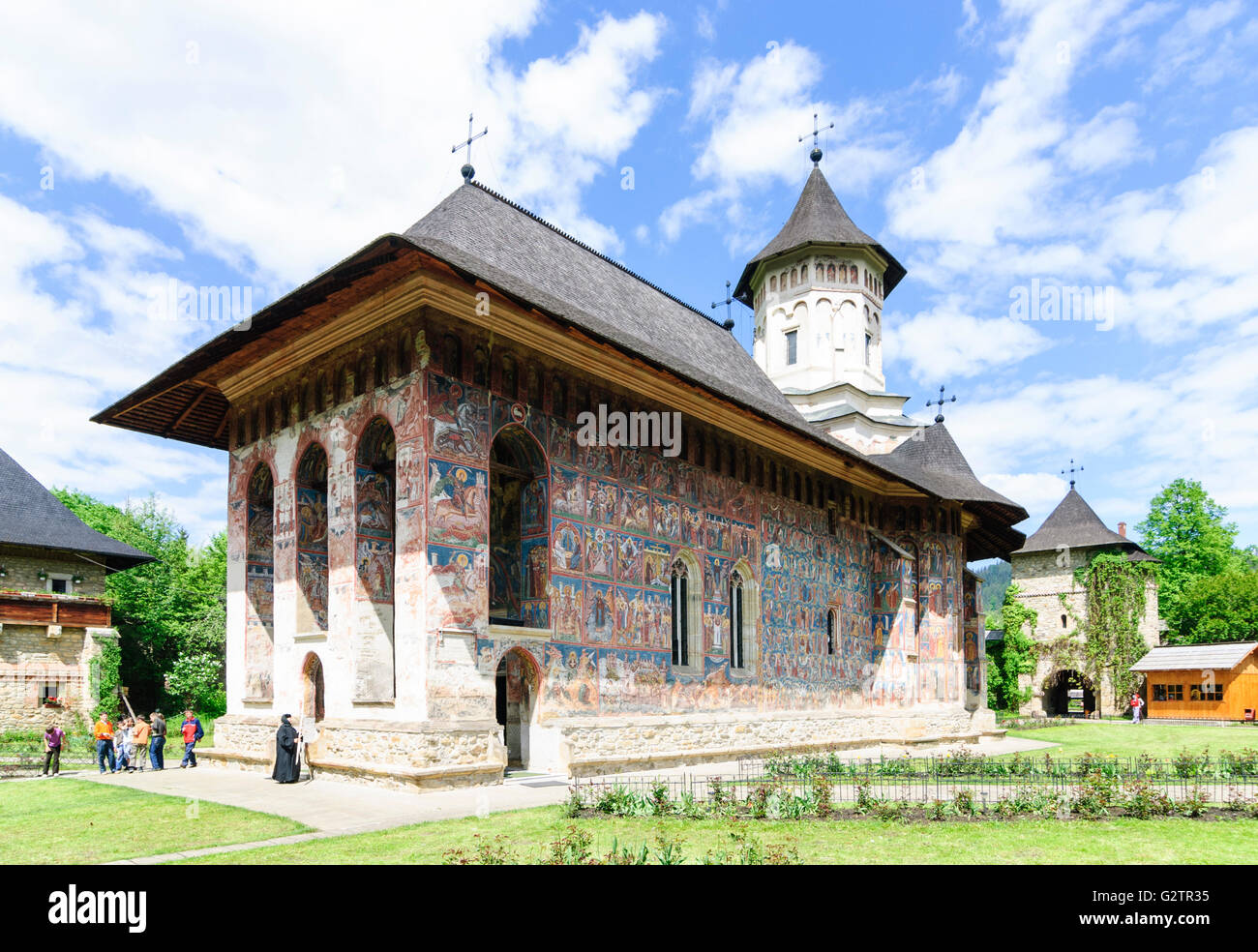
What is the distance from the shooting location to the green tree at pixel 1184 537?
49000 mm

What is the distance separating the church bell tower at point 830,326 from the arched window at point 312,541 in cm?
1994

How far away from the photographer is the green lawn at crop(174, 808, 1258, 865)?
764cm

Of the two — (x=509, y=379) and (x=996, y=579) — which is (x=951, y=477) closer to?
(x=509, y=379)

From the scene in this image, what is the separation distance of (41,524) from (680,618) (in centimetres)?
2031

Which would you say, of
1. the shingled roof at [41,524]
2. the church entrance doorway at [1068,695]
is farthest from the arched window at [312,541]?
the church entrance doorway at [1068,695]

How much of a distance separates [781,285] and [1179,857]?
28.5 m

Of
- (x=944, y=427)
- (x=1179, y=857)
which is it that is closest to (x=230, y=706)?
(x=1179, y=857)

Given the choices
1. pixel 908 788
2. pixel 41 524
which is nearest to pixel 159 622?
pixel 41 524

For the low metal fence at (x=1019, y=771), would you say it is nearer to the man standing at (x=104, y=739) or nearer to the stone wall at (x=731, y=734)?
the stone wall at (x=731, y=734)

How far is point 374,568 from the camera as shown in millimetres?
15078

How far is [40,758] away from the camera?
19766mm

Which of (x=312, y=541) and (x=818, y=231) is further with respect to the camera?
(x=818, y=231)

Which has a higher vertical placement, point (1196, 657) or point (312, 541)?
point (312, 541)
